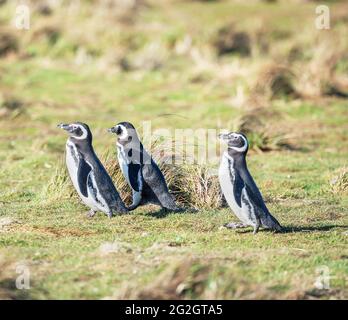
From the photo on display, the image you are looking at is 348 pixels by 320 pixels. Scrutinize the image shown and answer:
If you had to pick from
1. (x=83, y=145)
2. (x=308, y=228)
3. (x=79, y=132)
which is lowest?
(x=308, y=228)

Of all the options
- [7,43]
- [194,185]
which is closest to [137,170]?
[194,185]

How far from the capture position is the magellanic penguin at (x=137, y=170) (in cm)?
923

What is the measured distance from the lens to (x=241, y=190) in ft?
27.6

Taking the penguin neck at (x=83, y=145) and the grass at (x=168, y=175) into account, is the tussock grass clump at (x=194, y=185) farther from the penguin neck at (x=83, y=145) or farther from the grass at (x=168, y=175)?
the penguin neck at (x=83, y=145)

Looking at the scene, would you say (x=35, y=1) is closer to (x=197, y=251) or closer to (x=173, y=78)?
(x=173, y=78)

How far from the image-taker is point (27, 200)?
10289mm

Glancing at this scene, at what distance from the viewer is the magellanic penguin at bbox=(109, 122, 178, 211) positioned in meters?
9.23

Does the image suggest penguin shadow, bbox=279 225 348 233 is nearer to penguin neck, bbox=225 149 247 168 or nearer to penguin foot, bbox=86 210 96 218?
penguin neck, bbox=225 149 247 168

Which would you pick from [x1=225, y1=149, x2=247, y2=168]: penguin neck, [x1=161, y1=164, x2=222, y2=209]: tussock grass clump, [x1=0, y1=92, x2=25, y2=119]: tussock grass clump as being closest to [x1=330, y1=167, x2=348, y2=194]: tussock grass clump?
[x1=161, y1=164, x2=222, y2=209]: tussock grass clump

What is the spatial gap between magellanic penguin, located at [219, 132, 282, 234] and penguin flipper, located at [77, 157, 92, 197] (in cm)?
128

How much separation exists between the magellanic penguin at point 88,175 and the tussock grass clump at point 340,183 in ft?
9.42

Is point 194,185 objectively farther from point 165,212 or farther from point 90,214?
point 90,214

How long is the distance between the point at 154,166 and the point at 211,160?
268 centimetres

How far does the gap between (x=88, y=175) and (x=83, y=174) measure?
49 mm
